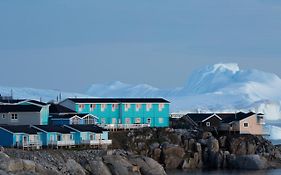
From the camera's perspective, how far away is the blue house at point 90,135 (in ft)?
157

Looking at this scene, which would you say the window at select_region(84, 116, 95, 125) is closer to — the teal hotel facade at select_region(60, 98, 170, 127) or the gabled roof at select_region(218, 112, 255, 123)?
the teal hotel facade at select_region(60, 98, 170, 127)

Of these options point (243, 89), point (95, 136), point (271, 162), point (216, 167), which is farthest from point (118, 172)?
point (243, 89)

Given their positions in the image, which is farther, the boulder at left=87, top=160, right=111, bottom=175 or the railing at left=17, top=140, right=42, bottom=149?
the railing at left=17, top=140, right=42, bottom=149

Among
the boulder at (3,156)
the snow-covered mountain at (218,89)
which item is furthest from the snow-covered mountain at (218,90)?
the boulder at (3,156)

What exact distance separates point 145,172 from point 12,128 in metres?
7.04

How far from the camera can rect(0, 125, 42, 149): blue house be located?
4519cm

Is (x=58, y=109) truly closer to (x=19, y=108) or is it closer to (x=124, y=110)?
(x=19, y=108)

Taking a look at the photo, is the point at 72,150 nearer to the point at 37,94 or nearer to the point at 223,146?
the point at 223,146

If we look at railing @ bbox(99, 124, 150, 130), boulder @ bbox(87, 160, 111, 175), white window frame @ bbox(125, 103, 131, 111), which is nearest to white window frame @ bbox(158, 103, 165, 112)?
white window frame @ bbox(125, 103, 131, 111)

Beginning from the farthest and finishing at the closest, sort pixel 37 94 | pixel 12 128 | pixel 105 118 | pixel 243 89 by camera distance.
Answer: pixel 243 89 < pixel 37 94 < pixel 105 118 < pixel 12 128

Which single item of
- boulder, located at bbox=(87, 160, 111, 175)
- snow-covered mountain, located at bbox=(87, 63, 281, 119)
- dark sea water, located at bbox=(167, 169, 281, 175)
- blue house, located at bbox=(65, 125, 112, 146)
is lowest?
dark sea water, located at bbox=(167, 169, 281, 175)

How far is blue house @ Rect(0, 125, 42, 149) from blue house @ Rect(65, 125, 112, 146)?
8.77ft

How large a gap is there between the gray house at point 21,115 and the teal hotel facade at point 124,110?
5.00 meters

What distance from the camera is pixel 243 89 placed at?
5113 inches
